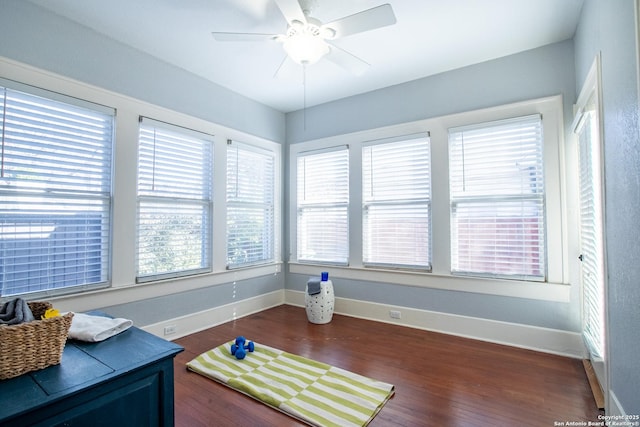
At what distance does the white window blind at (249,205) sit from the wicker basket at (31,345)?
2544 millimetres

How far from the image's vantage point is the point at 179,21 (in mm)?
2547

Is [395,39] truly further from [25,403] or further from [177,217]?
[25,403]

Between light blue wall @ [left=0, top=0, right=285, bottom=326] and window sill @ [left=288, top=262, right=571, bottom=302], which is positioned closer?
light blue wall @ [left=0, top=0, right=285, bottom=326]

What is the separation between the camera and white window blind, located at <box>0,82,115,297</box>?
2213 millimetres

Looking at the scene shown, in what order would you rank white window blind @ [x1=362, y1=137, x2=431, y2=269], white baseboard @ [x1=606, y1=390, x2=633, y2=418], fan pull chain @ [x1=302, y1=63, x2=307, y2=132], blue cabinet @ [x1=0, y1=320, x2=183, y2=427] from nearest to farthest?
blue cabinet @ [x1=0, y1=320, x2=183, y2=427]
white baseboard @ [x1=606, y1=390, x2=633, y2=418]
fan pull chain @ [x1=302, y1=63, x2=307, y2=132]
white window blind @ [x1=362, y1=137, x2=431, y2=269]

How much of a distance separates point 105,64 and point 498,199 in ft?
12.6

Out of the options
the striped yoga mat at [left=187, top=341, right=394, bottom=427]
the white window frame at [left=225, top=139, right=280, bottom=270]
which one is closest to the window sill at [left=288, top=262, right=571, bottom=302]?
the white window frame at [left=225, top=139, right=280, bottom=270]

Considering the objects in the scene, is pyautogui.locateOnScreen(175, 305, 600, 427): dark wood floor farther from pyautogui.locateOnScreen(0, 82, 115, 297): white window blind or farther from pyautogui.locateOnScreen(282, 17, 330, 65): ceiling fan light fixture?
pyautogui.locateOnScreen(282, 17, 330, 65): ceiling fan light fixture

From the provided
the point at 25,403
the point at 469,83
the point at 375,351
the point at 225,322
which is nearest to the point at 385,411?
the point at 375,351

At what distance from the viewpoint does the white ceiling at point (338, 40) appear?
2.38 m

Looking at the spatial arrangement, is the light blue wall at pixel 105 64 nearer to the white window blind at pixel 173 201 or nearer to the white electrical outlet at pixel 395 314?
the white window blind at pixel 173 201

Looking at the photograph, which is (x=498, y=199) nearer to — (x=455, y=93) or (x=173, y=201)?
(x=455, y=93)

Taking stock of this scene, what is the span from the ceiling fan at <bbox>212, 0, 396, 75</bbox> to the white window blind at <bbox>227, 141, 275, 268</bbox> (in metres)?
1.80

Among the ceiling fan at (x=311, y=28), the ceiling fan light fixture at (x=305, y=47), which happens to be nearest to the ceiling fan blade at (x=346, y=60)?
the ceiling fan at (x=311, y=28)
